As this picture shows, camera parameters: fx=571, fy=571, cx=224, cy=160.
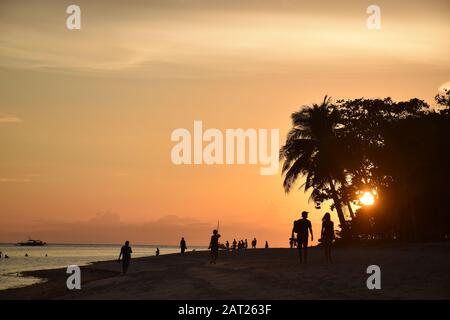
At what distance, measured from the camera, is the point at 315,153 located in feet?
161

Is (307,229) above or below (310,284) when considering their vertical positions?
above

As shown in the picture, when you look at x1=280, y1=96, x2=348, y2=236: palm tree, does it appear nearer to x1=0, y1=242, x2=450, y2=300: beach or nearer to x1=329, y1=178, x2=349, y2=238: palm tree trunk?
x1=329, y1=178, x2=349, y2=238: palm tree trunk

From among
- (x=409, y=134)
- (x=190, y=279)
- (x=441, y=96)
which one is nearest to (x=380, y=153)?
(x=409, y=134)

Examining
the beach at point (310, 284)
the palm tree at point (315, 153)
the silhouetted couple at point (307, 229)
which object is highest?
the palm tree at point (315, 153)

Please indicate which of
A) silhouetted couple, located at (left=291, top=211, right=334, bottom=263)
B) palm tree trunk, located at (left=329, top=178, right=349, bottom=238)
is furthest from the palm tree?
silhouetted couple, located at (left=291, top=211, right=334, bottom=263)

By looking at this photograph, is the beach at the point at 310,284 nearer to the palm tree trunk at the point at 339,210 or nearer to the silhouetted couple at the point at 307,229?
the silhouetted couple at the point at 307,229

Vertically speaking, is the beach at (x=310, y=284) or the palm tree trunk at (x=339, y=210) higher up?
the palm tree trunk at (x=339, y=210)

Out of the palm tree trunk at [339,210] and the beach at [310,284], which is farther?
the palm tree trunk at [339,210]

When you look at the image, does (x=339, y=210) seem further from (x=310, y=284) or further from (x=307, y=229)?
(x=310, y=284)

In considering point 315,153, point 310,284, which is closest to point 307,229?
point 310,284

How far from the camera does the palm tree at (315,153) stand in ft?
151

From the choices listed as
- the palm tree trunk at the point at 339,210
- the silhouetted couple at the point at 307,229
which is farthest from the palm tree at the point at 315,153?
the silhouetted couple at the point at 307,229
